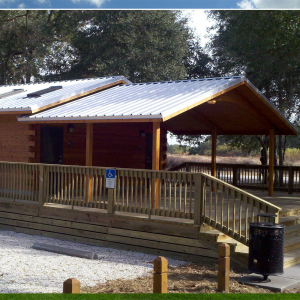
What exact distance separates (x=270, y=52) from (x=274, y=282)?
15434 mm

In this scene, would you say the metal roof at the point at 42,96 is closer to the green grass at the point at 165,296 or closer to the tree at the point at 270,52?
the tree at the point at 270,52

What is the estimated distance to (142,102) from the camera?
11.6 metres

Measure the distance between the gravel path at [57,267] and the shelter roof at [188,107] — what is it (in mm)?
3167

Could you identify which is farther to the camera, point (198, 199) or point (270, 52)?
point (270, 52)

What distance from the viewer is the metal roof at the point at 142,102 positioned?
405 inches

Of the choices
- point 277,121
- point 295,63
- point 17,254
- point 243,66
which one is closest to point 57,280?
point 17,254

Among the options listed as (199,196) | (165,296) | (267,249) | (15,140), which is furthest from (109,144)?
(165,296)

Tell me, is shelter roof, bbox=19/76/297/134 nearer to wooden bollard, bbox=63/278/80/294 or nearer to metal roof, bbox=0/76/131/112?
metal roof, bbox=0/76/131/112

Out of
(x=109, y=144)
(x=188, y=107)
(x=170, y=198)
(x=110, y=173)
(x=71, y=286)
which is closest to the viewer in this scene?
(x=71, y=286)

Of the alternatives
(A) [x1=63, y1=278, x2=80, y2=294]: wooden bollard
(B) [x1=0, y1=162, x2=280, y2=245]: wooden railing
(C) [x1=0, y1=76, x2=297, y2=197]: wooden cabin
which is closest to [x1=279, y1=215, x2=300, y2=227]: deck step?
(B) [x1=0, y1=162, x2=280, y2=245]: wooden railing

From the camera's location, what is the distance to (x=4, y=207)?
12430mm

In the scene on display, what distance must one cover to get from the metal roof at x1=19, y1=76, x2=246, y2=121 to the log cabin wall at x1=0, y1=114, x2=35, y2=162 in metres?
1.08

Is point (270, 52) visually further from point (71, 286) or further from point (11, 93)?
point (71, 286)

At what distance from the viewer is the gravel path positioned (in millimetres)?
6879
